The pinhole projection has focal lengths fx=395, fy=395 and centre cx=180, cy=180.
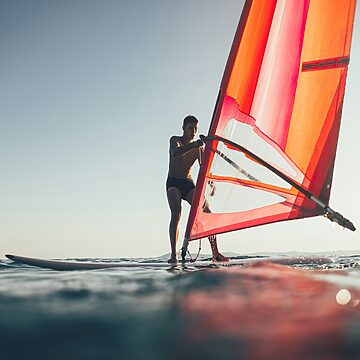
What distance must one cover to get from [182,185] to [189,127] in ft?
3.33

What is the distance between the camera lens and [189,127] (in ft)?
→ 21.9

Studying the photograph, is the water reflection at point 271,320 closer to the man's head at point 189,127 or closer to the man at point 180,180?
the man at point 180,180

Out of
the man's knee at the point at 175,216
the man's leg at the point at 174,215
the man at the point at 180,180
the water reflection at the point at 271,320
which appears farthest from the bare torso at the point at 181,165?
the water reflection at the point at 271,320

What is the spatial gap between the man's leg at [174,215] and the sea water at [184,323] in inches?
143

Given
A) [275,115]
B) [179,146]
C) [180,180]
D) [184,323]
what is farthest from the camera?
[180,180]

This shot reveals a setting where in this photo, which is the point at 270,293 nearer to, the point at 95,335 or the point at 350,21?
the point at 95,335

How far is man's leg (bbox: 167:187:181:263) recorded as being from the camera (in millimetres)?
6582

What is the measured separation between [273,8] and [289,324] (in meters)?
4.52

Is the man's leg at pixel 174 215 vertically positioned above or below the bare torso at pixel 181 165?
below

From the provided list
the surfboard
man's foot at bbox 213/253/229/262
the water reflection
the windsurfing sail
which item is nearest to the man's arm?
the windsurfing sail

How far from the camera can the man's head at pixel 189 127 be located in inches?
263

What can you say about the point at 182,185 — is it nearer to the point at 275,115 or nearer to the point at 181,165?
the point at 181,165

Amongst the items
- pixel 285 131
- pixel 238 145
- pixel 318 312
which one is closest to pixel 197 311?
pixel 318 312

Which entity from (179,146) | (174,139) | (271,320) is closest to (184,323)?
(271,320)
